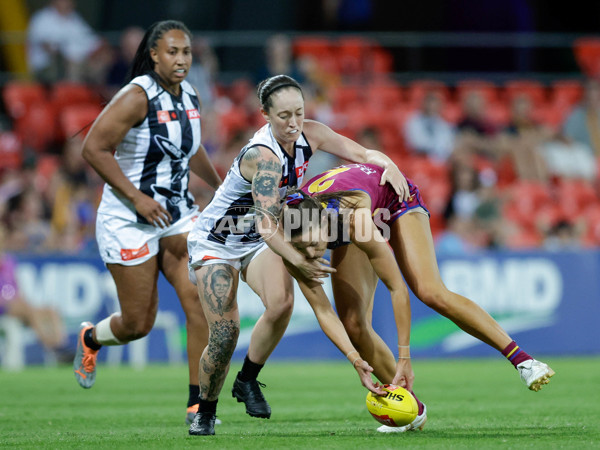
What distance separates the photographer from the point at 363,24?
17.7 m

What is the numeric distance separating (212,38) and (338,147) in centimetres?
959

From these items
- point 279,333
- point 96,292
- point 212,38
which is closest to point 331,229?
point 279,333

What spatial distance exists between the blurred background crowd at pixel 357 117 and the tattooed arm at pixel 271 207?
628cm

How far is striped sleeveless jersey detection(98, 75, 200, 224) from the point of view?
6660 millimetres

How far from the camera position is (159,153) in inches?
265

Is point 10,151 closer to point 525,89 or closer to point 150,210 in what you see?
point 150,210

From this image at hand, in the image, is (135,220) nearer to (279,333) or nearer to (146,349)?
(279,333)

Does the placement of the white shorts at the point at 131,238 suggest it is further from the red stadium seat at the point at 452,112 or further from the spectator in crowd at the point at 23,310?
the red stadium seat at the point at 452,112

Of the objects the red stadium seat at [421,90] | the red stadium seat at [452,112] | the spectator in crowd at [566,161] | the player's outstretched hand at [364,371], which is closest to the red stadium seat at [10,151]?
the red stadium seat at [421,90]

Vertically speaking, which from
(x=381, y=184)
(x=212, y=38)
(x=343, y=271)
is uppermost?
(x=212, y=38)

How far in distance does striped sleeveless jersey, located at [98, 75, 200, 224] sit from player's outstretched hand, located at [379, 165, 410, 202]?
5.27ft

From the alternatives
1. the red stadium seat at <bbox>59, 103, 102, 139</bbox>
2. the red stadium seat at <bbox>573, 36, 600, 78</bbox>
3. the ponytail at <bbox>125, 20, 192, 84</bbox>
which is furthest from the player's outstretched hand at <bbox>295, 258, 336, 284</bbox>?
the red stadium seat at <bbox>573, 36, 600, 78</bbox>

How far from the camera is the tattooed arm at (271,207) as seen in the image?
17.4 feet

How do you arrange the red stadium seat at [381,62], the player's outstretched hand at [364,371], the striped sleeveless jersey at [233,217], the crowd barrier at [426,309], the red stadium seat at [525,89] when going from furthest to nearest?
the red stadium seat at [525,89]
the red stadium seat at [381,62]
the crowd barrier at [426,309]
the striped sleeveless jersey at [233,217]
the player's outstretched hand at [364,371]
